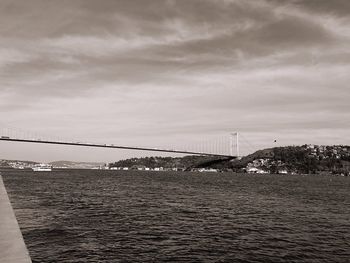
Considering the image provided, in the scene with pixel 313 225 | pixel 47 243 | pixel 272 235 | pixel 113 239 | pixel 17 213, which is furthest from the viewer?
pixel 17 213

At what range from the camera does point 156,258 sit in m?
17.6

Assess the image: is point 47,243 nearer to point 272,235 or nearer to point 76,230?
point 76,230

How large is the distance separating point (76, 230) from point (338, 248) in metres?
16.2

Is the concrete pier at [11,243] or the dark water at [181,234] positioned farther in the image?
the dark water at [181,234]

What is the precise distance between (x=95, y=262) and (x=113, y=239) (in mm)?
4970

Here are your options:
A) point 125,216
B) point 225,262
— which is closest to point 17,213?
point 125,216

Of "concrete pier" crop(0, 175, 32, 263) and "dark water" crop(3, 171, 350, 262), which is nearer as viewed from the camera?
"concrete pier" crop(0, 175, 32, 263)

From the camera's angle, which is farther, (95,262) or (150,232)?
(150,232)

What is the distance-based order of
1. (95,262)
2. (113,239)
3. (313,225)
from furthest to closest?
(313,225)
(113,239)
(95,262)

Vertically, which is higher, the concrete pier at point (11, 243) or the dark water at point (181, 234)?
the concrete pier at point (11, 243)

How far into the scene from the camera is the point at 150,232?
78.1 feet

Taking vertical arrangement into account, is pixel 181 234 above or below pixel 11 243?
below

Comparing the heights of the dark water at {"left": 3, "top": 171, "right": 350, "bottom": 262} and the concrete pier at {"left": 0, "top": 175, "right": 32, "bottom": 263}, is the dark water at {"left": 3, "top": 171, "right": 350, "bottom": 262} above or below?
below

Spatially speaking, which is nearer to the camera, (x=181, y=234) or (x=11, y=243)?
(x=11, y=243)
